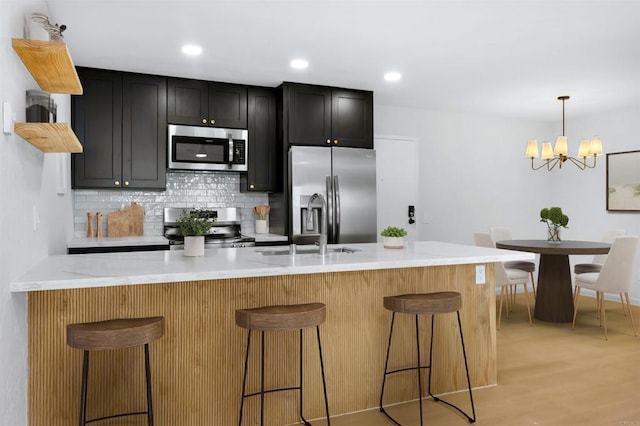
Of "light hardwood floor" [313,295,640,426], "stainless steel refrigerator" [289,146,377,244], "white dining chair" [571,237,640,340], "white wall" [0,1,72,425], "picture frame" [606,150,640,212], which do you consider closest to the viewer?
"white wall" [0,1,72,425]

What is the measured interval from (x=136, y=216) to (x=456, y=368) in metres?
3.37

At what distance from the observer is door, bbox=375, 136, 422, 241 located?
19.7 ft

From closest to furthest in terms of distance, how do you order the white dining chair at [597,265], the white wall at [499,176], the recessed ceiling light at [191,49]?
the recessed ceiling light at [191,49] < the white dining chair at [597,265] < the white wall at [499,176]

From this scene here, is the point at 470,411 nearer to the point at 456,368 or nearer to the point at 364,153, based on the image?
the point at 456,368

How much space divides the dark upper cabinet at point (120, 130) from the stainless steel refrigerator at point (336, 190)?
1308 mm

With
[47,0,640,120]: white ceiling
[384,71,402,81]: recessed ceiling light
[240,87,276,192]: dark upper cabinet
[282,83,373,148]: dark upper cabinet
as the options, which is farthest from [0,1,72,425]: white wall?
[384,71,402,81]: recessed ceiling light

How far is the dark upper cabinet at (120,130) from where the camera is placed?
174 inches

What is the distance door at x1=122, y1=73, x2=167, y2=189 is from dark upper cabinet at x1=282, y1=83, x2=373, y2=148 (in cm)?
119

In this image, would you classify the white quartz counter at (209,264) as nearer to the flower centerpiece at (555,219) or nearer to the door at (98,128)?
the door at (98,128)

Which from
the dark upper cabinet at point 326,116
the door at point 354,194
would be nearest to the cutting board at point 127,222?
the dark upper cabinet at point 326,116

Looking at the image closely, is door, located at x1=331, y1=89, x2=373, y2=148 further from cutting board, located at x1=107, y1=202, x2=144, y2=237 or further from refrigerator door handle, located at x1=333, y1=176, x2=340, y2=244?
cutting board, located at x1=107, y1=202, x2=144, y2=237

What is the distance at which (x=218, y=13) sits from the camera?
3.24m

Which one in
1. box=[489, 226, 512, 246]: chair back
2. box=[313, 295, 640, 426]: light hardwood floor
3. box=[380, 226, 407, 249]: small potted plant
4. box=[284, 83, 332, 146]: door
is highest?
box=[284, 83, 332, 146]: door

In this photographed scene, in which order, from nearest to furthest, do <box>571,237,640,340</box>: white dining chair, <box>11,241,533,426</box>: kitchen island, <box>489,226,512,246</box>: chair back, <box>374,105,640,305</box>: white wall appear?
1. <box>11,241,533,426</box>: kitchen island
2. <box>571,237,640,340</box>: white dining chair
3. <box>489,226,512,246</box>: chair back
4. <box>374,105,640,305</box>: white wall
